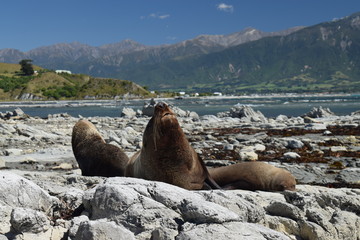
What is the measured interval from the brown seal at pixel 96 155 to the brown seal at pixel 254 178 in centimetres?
284

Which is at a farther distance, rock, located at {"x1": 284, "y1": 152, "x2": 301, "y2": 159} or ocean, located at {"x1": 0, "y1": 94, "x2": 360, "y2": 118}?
ocean, located at {"x1": 0, "y1": 94, "x2": 360, "y2": 118}

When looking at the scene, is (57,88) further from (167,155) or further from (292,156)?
(167,155)

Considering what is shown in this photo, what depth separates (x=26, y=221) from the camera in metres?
5.47

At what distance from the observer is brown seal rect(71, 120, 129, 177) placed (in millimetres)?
12000

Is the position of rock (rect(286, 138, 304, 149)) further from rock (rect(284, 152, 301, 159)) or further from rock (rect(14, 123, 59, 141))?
rock (rect(14, 123, 59, 141))

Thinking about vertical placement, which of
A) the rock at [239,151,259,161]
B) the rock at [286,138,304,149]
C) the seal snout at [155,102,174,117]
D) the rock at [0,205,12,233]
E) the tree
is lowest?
the rock at [286,138,304,149]

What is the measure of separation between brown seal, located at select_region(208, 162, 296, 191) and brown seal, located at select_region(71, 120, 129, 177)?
9.31 feet

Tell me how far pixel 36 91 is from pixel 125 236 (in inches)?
6905

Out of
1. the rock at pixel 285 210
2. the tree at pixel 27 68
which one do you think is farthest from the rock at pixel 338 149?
the tree at pixel 27 68

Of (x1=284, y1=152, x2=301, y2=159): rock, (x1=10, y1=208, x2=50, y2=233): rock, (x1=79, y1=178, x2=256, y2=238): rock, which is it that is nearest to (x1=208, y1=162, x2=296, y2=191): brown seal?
(x1=79, y1=178, x2=256, y2=238): rock

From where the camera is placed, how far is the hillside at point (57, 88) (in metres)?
168

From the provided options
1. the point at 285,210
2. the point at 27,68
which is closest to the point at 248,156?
the point at 285,210

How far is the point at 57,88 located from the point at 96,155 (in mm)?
173300

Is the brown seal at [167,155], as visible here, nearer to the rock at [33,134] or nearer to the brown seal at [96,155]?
the brown seal at [96,155]
